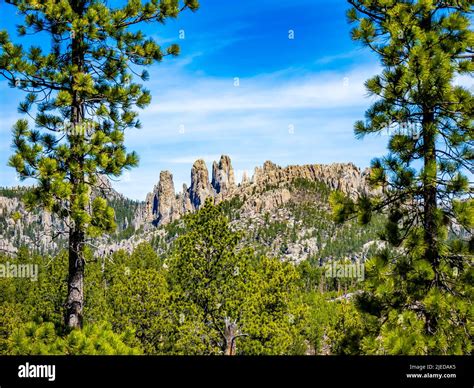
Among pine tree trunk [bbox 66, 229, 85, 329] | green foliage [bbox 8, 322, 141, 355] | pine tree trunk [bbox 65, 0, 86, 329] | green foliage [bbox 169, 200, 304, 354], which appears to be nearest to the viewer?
green foliage [bbox 8, 322, 141, 355]

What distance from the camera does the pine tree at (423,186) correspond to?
7.91m

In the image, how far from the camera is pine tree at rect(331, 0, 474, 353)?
791 cm

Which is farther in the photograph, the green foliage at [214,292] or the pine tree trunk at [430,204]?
the green foliage at [214,292]

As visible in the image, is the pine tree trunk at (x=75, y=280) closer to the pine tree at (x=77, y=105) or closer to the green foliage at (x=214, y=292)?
the pine tree at (x=77, y=105)

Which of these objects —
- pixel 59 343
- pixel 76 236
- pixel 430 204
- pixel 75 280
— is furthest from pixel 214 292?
pixel 430 204

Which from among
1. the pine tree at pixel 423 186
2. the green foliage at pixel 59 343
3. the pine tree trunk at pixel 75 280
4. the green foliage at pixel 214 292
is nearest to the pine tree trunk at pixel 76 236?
the pine tree trunk at pixel 75 280

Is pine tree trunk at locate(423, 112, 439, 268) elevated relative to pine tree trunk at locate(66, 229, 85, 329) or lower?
elevated

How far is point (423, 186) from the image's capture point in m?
8.13

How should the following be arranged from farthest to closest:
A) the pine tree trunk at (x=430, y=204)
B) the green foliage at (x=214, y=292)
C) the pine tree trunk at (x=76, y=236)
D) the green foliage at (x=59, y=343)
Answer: the green foliage at (x=214, y=292) < the pine tree trunk at (x=76, y=236) < the pine tree trunk at (x=430, y=204) < the green foliage at (x=59, y=343)

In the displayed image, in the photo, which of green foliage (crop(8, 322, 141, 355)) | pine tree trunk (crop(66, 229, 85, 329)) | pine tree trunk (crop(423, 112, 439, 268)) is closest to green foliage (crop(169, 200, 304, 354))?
pine tree trunk (crop(66, 229, 85, 329))

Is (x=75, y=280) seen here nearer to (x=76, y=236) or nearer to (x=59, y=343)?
(x=76, y=236)

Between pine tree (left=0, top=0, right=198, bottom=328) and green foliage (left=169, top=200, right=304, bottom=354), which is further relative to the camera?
green foliage (left=169, top=200, right=304, bottom=354)

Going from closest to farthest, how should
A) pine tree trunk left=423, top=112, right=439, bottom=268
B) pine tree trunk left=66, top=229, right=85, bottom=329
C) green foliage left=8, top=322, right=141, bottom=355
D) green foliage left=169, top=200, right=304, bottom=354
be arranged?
1. green foliage left=8, top=322, right=141, bottom=355
2. pine tree trunk left=423, top=112, right=439, bottom=268
3. pine tree trunk left=66, top=229, right=85, bottom=329
4. green foliage left=169, top=200, right=304, bottom=354

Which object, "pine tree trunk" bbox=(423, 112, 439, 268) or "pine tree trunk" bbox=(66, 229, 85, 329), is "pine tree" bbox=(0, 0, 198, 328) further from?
"pine tree trunk" bbox=(423, 112, 439, 268)
